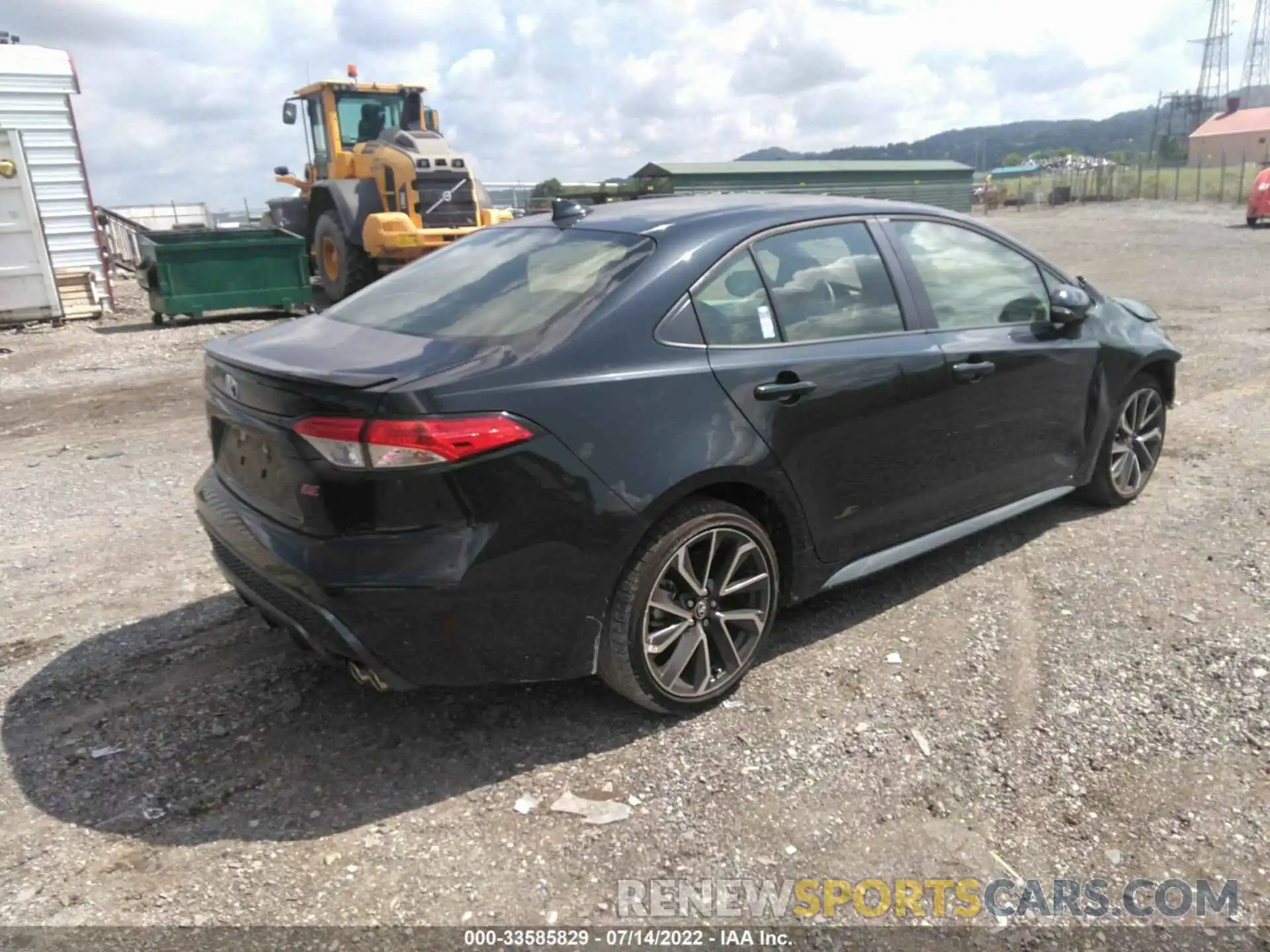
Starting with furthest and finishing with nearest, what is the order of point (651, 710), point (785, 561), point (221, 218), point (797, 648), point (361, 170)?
point (221, 218) < point (361, 170) < point (797, 648) < point (785, 561) < point (651, 710)

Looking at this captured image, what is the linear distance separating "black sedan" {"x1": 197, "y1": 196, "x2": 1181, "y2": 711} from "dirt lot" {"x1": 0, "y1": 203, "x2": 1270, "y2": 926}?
1.13 feet

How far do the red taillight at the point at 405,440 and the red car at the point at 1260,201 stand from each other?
97.8 feet

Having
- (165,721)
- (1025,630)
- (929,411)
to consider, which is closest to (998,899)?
(1025,630)

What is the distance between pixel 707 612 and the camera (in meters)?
3.22

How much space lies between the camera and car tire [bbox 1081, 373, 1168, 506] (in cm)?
488

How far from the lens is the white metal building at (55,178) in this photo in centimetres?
1395

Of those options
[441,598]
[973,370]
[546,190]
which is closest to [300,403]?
[441,598]

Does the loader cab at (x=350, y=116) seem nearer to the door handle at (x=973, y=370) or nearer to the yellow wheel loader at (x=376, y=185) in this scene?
the yellow wheel loader at (x=376, y=185)

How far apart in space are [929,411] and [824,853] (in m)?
1.87

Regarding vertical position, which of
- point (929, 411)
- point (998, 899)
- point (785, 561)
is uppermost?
point (929, 411)

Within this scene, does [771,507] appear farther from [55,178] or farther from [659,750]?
[55,178]

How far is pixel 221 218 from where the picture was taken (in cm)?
3167

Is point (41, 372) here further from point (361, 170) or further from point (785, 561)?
point (785, 561)

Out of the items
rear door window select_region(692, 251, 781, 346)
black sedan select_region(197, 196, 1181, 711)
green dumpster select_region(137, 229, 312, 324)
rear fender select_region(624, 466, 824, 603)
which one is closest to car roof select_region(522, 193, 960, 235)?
black sedan select_region(197, 196, 1181, 711)
